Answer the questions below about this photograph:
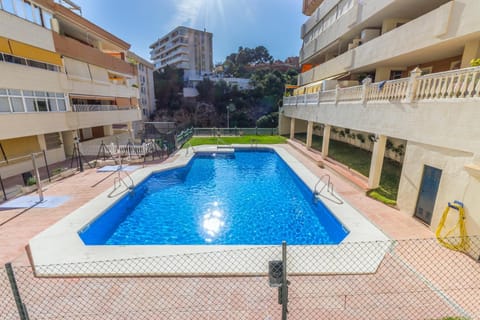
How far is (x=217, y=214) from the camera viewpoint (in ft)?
33.7

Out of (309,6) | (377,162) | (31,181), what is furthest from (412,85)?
(309,6)

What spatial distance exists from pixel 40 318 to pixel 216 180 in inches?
437

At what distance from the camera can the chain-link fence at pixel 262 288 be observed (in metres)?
4.49

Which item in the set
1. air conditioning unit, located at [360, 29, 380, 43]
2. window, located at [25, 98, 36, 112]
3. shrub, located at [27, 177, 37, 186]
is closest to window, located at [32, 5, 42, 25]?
window, located at [25, 98, 36, 112]

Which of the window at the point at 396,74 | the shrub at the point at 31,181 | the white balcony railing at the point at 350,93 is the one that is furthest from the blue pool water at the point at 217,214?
the window at the point at 396,74

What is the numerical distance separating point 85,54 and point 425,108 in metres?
22.9

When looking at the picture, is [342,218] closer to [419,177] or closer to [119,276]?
[419,177]

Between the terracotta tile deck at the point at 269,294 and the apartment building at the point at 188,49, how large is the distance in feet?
222

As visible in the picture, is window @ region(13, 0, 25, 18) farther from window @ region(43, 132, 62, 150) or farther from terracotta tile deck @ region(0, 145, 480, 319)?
terracotta tile deck @ region(0, 145, 480, 319)

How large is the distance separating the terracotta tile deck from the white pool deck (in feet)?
0.77

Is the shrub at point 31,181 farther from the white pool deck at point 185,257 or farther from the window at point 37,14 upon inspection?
the window at point 37,14

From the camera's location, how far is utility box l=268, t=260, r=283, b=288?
310cm

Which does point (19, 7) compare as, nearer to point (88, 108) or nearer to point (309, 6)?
point (88, 108)

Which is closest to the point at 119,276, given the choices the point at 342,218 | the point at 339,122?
the point at 342,218
